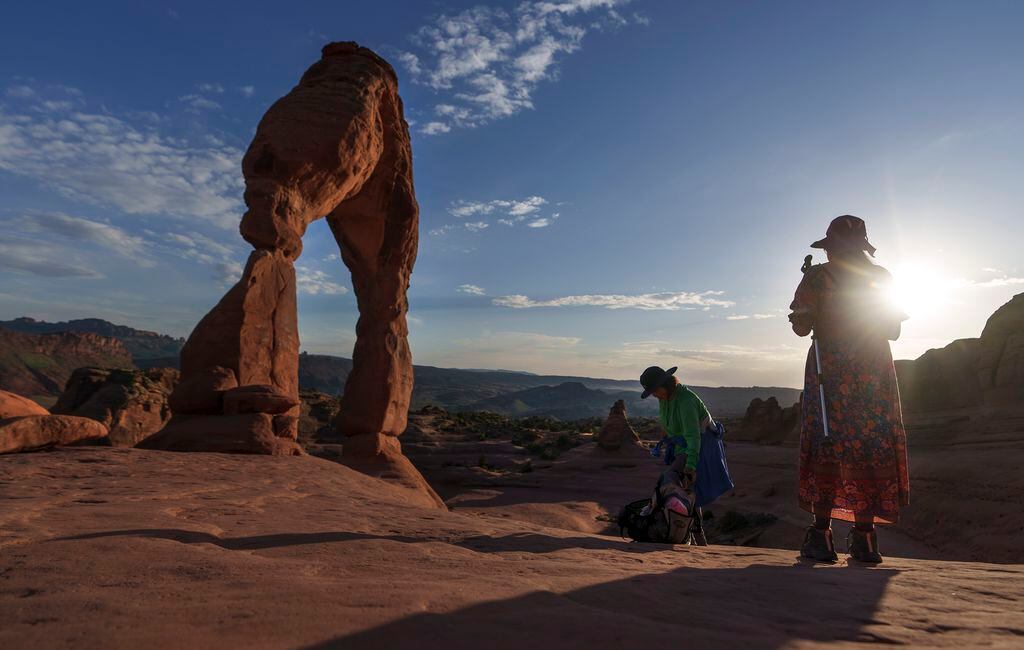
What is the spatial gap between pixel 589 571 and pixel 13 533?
9.67 feet

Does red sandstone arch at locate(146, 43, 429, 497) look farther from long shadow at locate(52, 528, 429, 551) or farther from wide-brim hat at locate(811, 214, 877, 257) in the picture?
wide-brim hat at locate(811, 214, 877, 257)

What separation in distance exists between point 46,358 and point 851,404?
2922 inches

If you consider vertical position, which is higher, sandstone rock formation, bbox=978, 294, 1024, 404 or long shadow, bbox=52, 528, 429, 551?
sandstone rock formation, bbox=978, 294, 1024, 404

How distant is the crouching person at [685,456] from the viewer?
5047 mm

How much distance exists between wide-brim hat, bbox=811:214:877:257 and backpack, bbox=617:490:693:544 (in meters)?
2.71

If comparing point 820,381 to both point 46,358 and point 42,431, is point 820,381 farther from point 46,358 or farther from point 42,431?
point 46,358

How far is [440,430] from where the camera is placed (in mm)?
29969

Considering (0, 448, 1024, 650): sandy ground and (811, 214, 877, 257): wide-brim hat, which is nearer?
(0, 448, 1024, 650): sandy ground

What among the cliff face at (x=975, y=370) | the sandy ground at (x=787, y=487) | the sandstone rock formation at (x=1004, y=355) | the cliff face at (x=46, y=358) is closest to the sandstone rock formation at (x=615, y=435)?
the sandy ground at (x=787, y=487)

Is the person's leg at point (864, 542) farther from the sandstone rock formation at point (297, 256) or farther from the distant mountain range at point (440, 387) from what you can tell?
the distant mountain range at point (440, 387)

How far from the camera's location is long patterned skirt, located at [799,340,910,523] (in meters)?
4.26

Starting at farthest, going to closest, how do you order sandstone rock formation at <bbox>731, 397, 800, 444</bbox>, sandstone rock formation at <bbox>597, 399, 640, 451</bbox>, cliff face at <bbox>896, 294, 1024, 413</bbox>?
sandstone rock formation at <bbox>731, 397, 800, 444</bbox> < sandstone rock formation at <bbox>597, 399, 640, 451</bbox> < cliff face at <bbox>896, 294, 1024, 413</bbox>

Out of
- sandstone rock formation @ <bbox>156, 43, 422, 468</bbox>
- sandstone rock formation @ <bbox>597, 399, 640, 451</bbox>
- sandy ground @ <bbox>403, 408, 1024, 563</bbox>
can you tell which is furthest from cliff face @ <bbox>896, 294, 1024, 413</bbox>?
sandstone rock formation @ <bbox>156, 43, 422, 468</bbox>

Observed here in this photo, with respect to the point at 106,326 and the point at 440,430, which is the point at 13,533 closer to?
the point at 440,430
